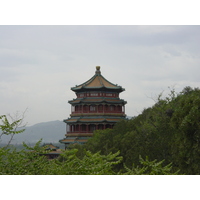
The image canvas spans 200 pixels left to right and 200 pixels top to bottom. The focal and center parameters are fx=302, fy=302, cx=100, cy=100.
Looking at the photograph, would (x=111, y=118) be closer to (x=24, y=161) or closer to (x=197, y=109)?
(x=197, y=109)

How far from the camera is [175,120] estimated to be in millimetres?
12695

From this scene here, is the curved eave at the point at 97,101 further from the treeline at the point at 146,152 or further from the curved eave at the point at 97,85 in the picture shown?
the treeline at the point at 146,152

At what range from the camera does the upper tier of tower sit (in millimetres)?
36781

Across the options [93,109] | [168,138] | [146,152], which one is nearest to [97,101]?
[93,109]

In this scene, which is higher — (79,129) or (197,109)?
(79,129)

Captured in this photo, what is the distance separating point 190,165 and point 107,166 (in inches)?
215

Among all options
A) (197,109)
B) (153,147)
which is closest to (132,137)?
(153,147)

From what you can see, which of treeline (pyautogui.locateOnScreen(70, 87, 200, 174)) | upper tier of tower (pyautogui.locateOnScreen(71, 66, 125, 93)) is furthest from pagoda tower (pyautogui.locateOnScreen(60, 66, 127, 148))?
treeline (pyautogui.locateOnScreen(70, 87, 200, 174))

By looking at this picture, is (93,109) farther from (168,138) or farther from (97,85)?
(168,138)

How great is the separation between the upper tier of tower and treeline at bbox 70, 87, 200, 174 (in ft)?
37.9

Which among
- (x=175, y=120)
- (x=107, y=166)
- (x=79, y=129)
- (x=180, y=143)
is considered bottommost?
(x=107, y=166)

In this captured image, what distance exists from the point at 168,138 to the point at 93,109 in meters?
21.6

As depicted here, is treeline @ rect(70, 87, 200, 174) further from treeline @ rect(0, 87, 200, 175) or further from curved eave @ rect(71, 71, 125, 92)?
curved eave @ rect(71, 71, 125, 92)

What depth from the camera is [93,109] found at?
3675 centimetres
